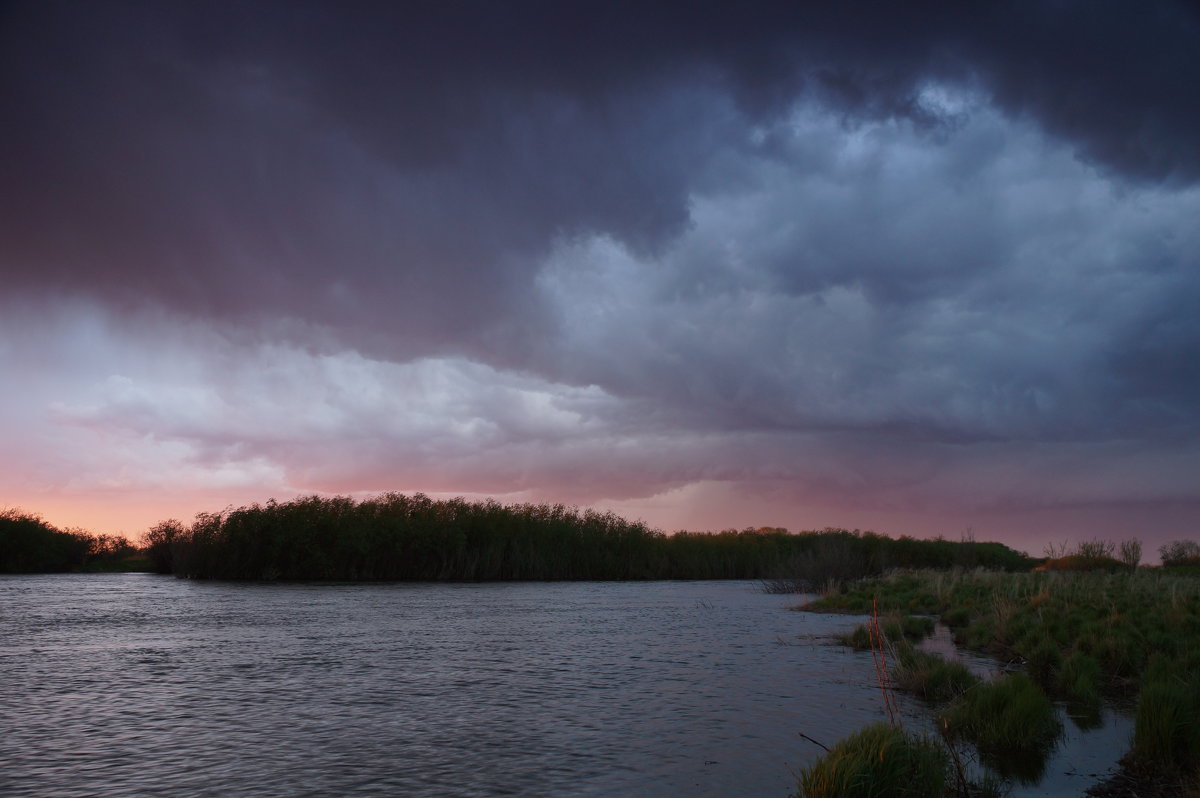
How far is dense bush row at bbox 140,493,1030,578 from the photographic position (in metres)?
65.5

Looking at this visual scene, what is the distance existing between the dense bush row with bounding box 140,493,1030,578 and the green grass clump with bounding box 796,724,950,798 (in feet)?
151

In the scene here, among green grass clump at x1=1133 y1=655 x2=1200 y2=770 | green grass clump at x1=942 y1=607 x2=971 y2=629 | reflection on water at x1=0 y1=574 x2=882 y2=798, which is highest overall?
green grass clump at x1=1133 y1=655 x2=1200 y2=770

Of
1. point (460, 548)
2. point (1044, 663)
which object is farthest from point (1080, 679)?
point (460, 548)

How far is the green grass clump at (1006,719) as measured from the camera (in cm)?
1093

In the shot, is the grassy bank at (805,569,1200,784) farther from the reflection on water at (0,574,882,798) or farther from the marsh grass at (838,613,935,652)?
the reflection on water at (0,574,882,798)

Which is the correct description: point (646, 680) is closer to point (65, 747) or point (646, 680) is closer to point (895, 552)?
point (65, 747)

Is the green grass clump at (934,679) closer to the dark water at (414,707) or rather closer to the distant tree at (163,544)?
the dark water at (414,707)

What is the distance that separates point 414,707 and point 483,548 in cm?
6390

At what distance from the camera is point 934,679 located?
1478cm

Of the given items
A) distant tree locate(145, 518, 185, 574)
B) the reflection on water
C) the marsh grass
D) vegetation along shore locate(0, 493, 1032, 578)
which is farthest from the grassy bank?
distant tree locate(145, 518, 185, 574)

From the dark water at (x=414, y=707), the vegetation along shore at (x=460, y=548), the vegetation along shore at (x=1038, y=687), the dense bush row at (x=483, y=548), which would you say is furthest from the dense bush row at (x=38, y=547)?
the vegetation along shore at (x=1038, y=687)

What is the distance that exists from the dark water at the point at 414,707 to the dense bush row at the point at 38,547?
61.6 meters

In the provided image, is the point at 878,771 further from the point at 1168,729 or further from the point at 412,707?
the point at 412,707

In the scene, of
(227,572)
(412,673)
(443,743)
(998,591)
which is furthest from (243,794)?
(227,572)
